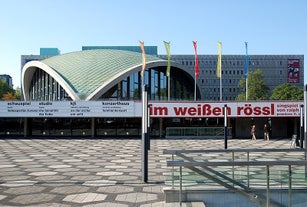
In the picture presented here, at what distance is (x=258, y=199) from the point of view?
665cm

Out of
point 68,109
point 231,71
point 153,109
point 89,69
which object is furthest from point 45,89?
point 231,71

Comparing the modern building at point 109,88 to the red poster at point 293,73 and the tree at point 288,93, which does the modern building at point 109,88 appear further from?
the red poster at point 293,73

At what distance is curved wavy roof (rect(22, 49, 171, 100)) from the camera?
49.8 metres

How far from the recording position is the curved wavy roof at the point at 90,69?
4981 centimetres

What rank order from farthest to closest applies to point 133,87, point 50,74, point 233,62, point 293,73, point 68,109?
1. point 233,62
2. point 293,73
3. point 50,74
4. point 133,87
5. point 68,109

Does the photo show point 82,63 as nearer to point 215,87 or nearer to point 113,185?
point 113,185

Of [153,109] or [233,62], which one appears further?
[233,62]

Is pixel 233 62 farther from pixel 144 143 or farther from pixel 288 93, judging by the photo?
pixel 144 143

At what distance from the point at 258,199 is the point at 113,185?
571 centimetres

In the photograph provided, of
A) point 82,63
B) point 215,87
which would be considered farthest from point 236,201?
point 215,87

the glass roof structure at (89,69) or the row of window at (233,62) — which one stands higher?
the row of window at (233,62)

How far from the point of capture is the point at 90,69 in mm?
55281

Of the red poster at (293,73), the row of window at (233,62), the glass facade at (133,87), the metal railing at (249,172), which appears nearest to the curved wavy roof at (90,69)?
the glass facade at (133,87)

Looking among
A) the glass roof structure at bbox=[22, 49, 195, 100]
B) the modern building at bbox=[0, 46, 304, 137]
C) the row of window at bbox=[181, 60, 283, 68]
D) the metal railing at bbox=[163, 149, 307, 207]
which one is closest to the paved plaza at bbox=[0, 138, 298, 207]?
the metal railing at bbox=[163, 149, 307, 207]
